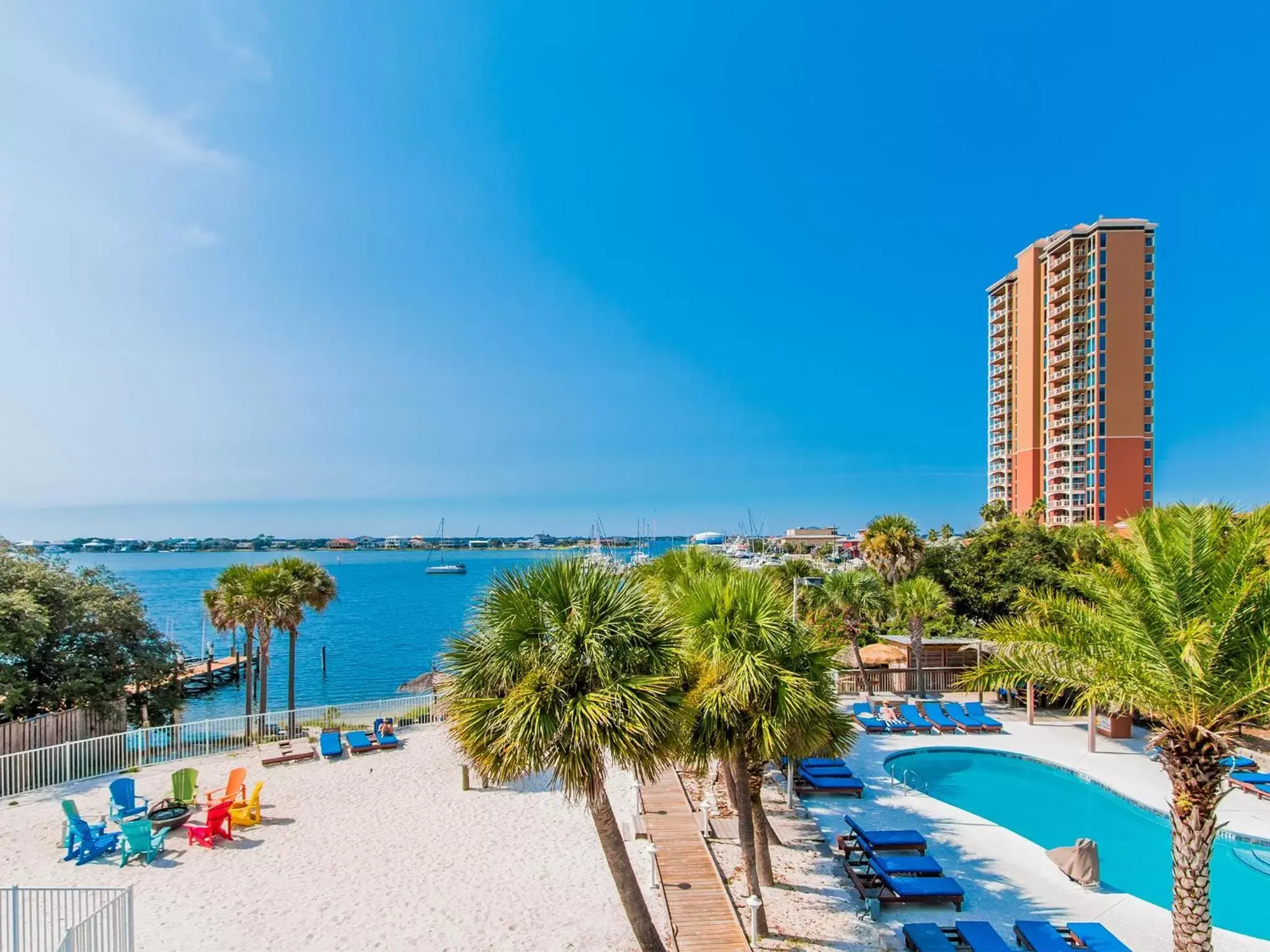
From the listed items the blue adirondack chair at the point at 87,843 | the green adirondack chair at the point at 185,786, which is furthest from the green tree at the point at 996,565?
the blue adirondack chair at the point at 87,843

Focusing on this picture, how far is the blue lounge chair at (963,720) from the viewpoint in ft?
61.4

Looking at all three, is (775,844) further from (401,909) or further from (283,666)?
(283,666)

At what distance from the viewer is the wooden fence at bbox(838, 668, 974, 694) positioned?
23094 millimetres

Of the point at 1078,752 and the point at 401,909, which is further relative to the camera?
the point at 1078,752

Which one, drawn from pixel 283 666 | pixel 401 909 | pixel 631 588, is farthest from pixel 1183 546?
pixel 283 666

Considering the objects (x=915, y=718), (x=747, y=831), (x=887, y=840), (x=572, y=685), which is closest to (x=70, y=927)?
(x=572, y=685)

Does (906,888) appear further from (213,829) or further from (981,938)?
(213,829)

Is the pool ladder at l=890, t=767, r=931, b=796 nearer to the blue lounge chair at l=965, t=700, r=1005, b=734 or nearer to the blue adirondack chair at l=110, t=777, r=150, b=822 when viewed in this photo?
the blue lounge chair at l=965, t=700, r=1005, b=734

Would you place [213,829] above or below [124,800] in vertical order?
below

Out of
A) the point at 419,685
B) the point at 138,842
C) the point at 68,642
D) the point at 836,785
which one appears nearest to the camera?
the point at 138,842

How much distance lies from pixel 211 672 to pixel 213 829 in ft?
133

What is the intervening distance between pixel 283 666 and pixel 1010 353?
280ft

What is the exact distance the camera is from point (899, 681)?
23.3m

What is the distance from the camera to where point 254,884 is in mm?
9656
